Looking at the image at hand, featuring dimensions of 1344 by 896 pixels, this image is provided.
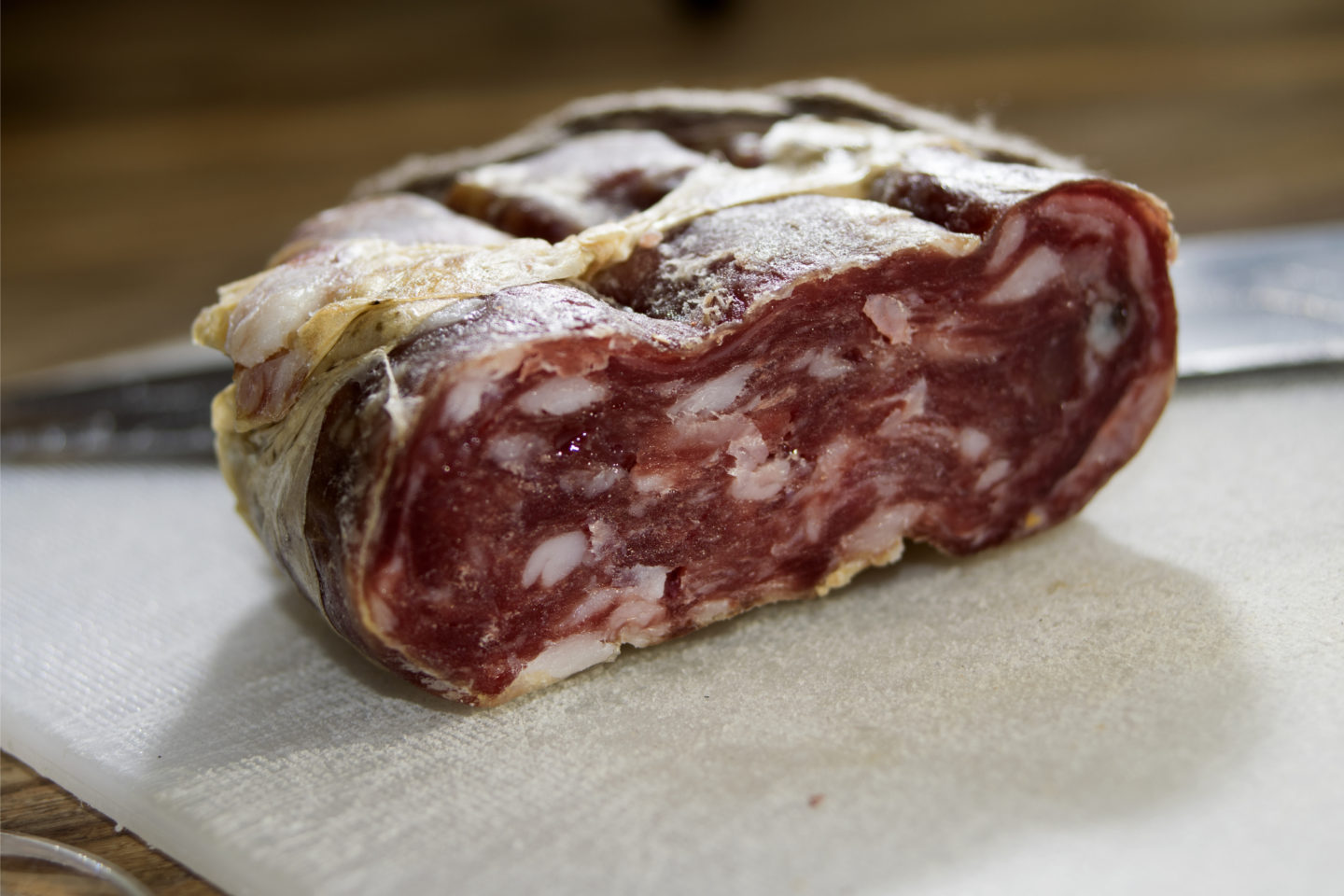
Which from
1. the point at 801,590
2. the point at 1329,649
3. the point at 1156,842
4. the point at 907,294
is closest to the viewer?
the point at 1156,842

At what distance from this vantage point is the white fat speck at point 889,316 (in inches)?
84.7

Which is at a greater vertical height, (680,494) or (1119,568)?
(680,494)

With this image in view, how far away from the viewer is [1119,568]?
7.79ft

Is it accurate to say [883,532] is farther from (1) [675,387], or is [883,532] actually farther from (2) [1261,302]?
(2) [1261,302]

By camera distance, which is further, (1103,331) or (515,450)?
(1103,331)

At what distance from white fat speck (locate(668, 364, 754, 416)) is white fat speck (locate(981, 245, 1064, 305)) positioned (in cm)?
45

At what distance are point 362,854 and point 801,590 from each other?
0.89 metres

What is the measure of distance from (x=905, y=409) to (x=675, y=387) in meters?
0.45

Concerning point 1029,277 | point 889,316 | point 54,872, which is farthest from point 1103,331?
point 54,872

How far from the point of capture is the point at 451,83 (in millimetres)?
7715

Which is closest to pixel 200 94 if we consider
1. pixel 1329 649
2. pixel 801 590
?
pixel 801 590

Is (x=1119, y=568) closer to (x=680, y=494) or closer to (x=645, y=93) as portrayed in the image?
(x=680, y=494)

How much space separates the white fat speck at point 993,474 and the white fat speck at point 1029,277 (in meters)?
0.30

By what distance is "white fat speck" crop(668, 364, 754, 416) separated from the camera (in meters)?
2.07
